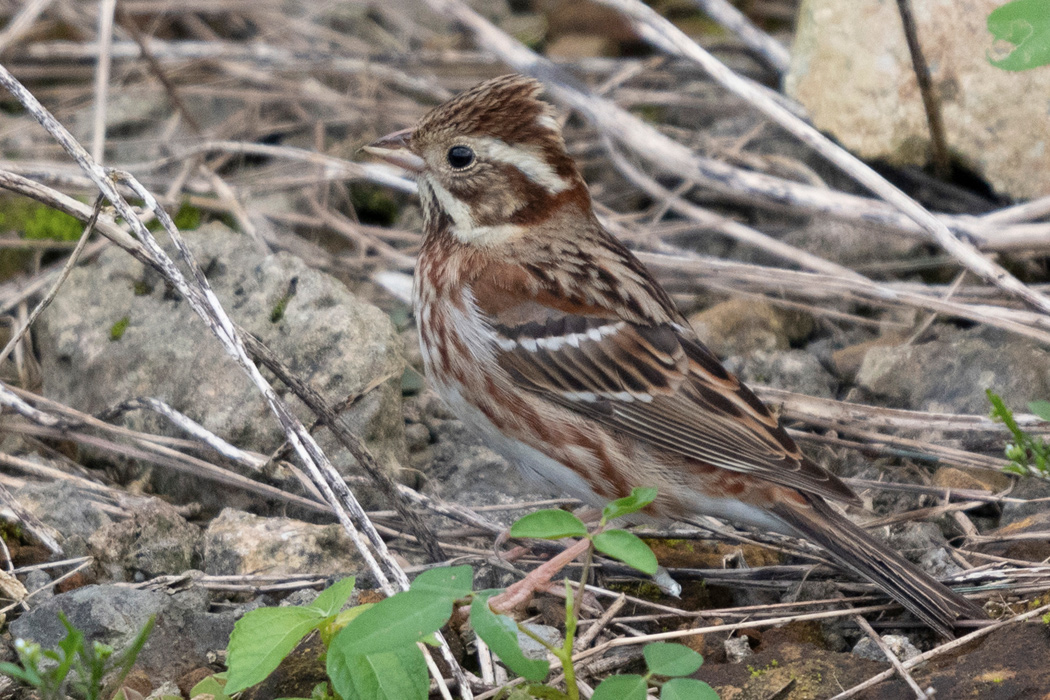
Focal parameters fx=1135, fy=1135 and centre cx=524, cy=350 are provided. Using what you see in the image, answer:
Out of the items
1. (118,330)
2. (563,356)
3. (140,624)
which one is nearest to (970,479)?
(563,356)

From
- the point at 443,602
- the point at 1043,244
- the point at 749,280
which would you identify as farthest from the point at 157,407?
the point at 1043,244

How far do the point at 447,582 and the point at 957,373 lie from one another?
2.55m

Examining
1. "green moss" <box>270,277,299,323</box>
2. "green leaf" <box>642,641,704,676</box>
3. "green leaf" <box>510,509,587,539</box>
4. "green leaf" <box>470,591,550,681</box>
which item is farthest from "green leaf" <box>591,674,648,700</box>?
"green moss" <box>270,277,299,323</box>

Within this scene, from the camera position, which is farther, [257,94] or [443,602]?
[257,94]

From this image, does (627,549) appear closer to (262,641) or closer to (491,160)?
(262,641)

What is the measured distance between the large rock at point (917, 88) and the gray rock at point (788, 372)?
1319 mm

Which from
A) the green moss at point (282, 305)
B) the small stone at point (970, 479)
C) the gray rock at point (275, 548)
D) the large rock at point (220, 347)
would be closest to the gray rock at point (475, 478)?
the large rock at point (220, 347)

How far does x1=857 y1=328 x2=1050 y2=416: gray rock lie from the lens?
4.07 meters

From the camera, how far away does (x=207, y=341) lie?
4.22 m

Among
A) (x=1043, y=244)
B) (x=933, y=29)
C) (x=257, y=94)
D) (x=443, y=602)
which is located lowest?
(x=1043, y=244)

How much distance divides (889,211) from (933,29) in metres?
1.12

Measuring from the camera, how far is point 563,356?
11.9 feet

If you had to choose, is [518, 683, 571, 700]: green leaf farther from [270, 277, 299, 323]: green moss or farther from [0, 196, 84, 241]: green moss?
[0, 196, 84, 241]: green moss

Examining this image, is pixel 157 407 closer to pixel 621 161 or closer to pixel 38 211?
pixel 38 211
